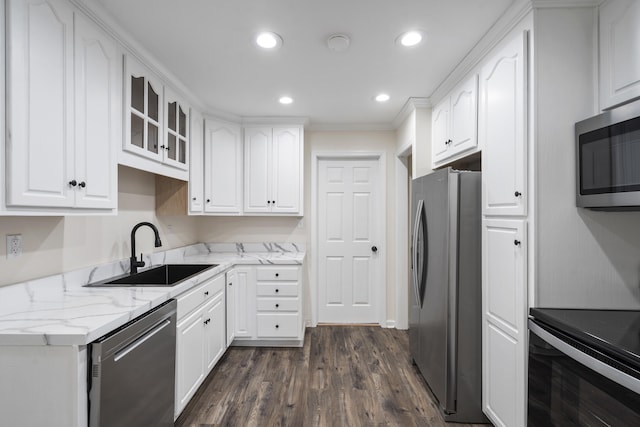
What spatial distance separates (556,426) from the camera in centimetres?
124

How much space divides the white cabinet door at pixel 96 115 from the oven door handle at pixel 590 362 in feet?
7.33

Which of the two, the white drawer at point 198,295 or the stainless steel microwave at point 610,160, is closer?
the stainless steel microwave at point 610,160

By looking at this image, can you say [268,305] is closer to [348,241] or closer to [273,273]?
[273,273]

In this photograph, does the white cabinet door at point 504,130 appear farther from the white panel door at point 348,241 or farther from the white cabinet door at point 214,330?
the white cabinet door at point 214,330

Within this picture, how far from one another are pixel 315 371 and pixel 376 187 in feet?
7.08

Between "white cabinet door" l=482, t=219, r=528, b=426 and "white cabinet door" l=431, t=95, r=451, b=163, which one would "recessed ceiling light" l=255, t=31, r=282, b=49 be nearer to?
"white cabinet door" l=431, t=95, r=451, b=163

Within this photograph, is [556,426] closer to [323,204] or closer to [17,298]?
[17,298]

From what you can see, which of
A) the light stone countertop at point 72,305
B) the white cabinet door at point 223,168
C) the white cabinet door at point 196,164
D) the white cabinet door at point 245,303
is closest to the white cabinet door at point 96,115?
the light stone countertop at point 72,305

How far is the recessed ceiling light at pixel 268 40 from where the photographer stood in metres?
1.77

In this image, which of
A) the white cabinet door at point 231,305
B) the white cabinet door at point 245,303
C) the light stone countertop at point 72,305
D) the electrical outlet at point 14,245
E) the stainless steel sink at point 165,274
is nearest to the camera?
the light stone countertop at point 72,305

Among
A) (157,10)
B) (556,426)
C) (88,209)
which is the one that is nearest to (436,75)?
(157,10)

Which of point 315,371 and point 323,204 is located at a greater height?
point 323,204

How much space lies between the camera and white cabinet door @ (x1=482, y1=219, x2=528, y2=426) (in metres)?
1.50

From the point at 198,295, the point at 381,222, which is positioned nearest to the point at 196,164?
the point at 198,295
